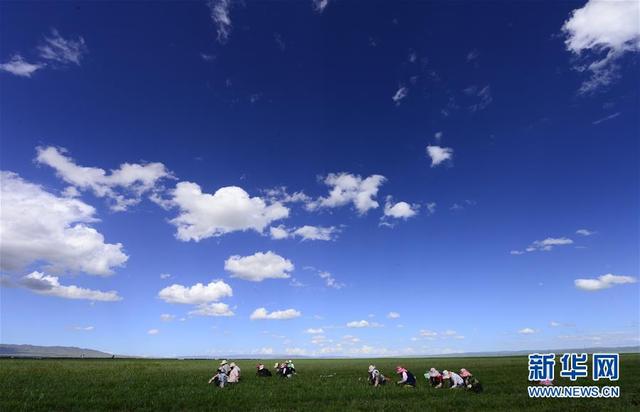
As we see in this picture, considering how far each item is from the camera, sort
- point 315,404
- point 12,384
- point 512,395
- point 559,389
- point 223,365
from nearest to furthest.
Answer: point 315,404 < point 512,395 < point 559,389 < point 12,384 < point 223,365

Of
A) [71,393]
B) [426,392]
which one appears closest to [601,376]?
[426,392]

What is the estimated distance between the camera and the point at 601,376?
39.3 metres

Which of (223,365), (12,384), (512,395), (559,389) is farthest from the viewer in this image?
(223,365)

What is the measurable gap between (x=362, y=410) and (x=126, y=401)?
13.5m

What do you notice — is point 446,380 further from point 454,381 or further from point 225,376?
point 225,376

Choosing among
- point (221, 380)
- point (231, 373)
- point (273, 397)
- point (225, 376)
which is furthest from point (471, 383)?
point (231, 373)

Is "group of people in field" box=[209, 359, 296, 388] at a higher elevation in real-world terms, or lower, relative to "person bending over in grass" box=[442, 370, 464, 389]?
lower

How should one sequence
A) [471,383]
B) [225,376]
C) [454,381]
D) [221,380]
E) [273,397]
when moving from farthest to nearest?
[225,376], [221,380], [454,381], [471,383], [273,397]

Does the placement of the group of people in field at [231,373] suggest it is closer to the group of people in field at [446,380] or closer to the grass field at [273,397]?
the grass field at [273,397]

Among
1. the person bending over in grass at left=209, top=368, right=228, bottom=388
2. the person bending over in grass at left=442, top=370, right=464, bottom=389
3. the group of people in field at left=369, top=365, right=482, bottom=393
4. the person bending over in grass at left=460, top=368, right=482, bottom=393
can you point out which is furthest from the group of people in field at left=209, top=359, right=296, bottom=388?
the person bending over in grass at left=460, top=368, right=482, bottom=393

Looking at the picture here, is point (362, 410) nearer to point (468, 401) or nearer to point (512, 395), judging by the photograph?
point (468, 401)

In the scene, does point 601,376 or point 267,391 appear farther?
point 601,376

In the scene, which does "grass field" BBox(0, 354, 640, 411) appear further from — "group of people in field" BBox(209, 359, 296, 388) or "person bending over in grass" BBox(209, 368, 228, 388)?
"group of people in field" BBox(209, 359, 296, 388)

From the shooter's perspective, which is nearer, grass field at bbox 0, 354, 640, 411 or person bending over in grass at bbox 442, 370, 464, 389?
grass field at bbox 0, 354, 640, 411
